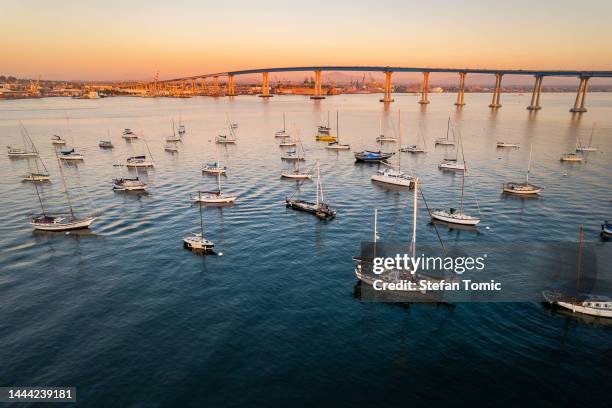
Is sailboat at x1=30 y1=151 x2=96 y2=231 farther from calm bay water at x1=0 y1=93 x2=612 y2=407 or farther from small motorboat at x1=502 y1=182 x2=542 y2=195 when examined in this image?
small motorboat at x1=502 y1=182 x2=542 y2=195

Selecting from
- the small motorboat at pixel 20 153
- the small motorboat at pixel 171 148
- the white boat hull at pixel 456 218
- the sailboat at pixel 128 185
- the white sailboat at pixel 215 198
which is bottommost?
the white boat hull at pixel 456 218

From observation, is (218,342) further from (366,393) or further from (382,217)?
(382,217)

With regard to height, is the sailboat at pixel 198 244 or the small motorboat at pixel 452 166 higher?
the small motorboat at pixel 452 166

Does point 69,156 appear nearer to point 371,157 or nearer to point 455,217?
point 371,157

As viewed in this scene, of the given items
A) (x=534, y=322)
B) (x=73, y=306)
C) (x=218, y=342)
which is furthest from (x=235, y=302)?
(x=534, y=322)

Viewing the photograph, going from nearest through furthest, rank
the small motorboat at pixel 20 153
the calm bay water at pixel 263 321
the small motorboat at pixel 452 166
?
the calm bay water at pixel 263 321, the small motorboat at pixel 452 166, the small motorboat at pixel 20 153

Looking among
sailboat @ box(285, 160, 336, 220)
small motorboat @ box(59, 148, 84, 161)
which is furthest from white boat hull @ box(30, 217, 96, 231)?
small motorboat @ box(59, 148, 84, 161)

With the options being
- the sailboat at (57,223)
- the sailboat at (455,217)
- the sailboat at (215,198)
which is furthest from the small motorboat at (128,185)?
the sailboat at (455,217)

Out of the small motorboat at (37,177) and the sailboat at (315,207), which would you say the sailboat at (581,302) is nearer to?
the sailboat at (315,207)
